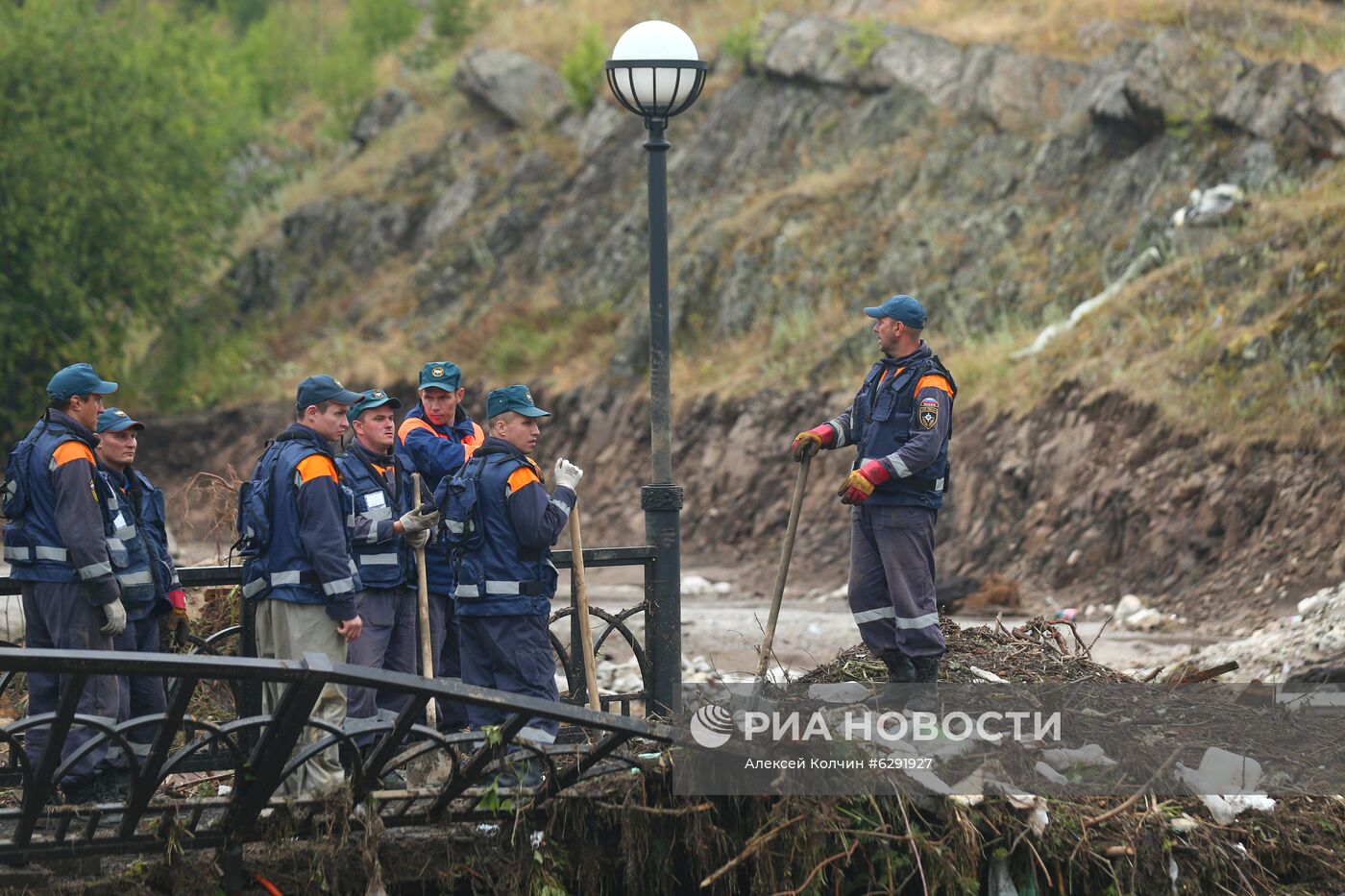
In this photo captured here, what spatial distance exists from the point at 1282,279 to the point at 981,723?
1133cm

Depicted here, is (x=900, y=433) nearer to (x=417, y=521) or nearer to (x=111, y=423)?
(x=417, y=521)

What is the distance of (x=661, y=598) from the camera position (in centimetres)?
769

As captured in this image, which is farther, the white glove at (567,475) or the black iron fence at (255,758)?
the white glove at (567,475)

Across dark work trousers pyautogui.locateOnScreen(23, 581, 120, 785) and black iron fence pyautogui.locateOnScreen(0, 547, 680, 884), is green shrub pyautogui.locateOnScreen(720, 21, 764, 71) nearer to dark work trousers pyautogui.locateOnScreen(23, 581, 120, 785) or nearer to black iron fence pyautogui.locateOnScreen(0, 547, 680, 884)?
black iron fence pyautogui.locateOnScreen(0, 547, 680, 884)

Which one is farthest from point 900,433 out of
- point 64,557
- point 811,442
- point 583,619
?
point 64,557

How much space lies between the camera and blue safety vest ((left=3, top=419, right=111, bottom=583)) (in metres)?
6.40

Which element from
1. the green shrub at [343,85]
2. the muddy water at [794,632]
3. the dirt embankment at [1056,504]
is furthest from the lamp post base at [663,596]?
the green shrub at [343,85]

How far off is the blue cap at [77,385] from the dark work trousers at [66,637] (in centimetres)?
84

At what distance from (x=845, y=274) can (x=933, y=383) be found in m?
15.5

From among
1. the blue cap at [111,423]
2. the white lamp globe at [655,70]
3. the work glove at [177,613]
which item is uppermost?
the white lamp globe at [655,70]

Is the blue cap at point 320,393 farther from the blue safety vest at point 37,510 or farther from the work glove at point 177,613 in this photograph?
the work glove at point 177,613

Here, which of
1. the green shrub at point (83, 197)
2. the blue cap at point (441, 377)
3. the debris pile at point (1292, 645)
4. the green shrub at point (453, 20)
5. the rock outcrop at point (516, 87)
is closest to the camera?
the blue cap at point (441, 377)

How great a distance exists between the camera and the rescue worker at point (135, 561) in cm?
662

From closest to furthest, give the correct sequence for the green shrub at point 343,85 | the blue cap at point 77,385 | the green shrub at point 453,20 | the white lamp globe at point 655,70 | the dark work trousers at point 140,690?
the blue cap at point 77,385, the dark work trousers at point 140,690, the white lamp globe at point 655,70, the green shrub at point 343,85, the green shrub at point 453,20
